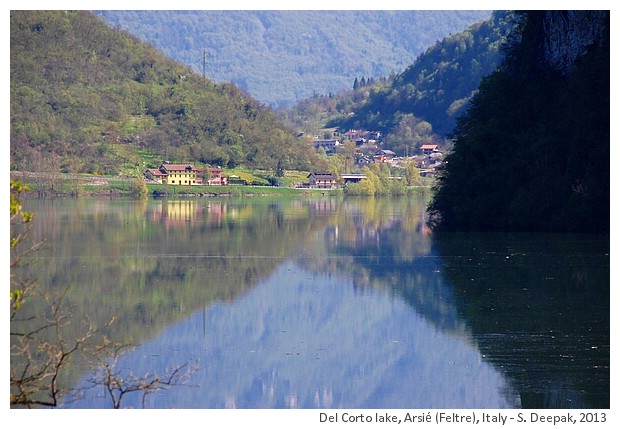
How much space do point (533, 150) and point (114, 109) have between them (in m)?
93.7

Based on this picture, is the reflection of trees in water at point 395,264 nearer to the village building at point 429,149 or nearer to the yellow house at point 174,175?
the yellow house at point 174,175

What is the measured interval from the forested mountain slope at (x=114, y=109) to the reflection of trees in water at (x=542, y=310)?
78851 millimetres

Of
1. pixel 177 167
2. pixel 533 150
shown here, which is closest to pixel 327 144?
pixel 177 167

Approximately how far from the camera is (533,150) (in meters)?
33.5

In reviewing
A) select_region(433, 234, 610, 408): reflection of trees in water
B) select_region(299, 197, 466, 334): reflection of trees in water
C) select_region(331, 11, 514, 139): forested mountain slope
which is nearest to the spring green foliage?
select_region(299, 197, 466, 334): reflection of trees in water

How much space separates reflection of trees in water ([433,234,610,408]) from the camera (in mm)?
12188

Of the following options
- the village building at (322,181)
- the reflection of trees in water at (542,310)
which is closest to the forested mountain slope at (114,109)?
the village building at (322,181)

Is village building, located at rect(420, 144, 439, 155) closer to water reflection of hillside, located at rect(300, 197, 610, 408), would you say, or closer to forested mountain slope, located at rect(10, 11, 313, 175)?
forested mountain slope, located at rect(10, 11, 313, 175)

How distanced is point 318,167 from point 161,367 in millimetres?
112542

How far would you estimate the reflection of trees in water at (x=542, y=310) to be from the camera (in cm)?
1219

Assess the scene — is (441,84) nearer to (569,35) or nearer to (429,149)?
(429,149)

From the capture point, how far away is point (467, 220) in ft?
119

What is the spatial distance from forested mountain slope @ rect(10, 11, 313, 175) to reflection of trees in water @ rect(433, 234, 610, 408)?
78851mm

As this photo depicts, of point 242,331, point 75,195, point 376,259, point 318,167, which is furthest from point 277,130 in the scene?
point 242,331
